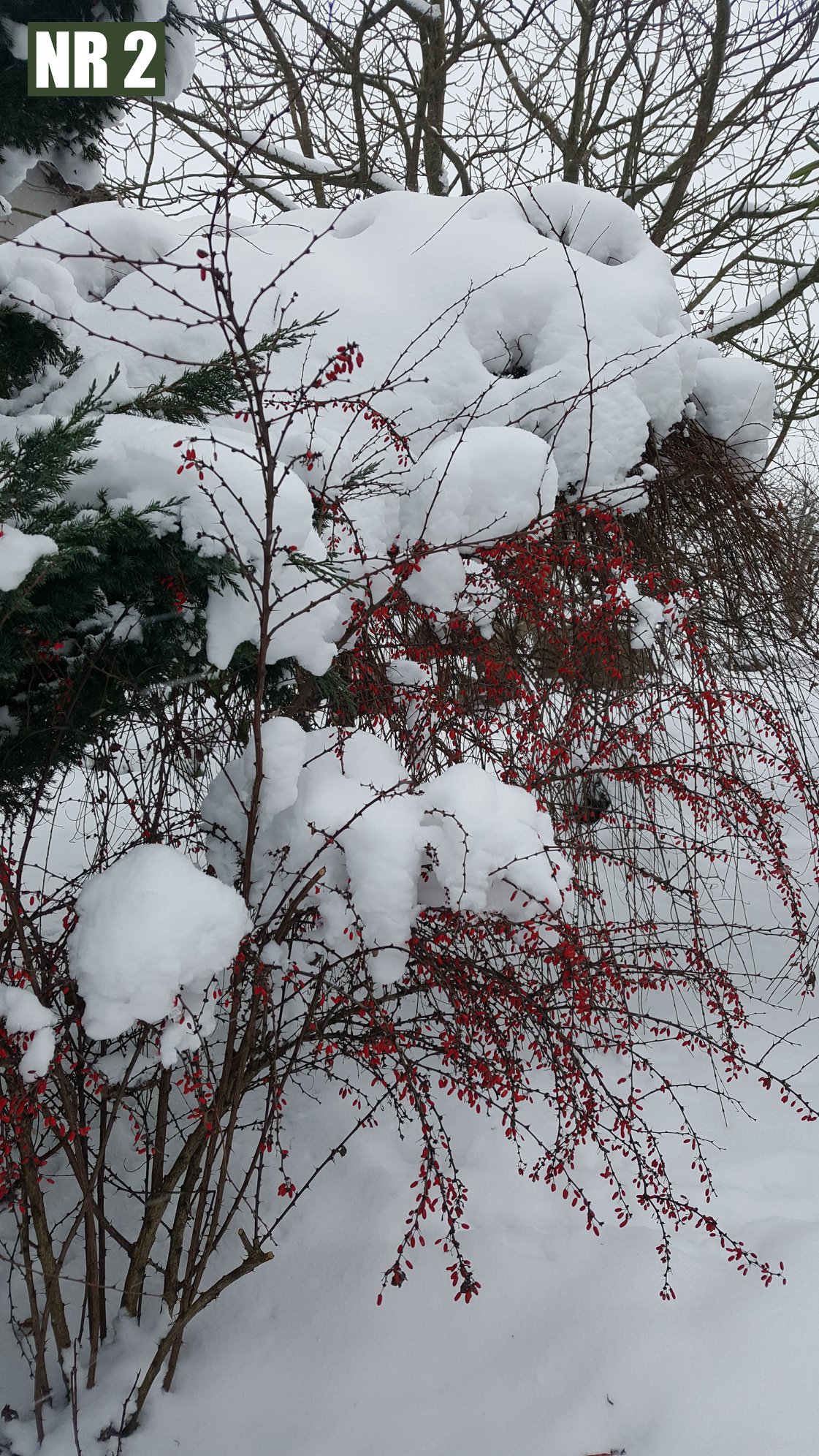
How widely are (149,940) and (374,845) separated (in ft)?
1.40

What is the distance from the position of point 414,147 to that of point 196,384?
4244 mm

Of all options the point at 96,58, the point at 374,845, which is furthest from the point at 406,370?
the point at 374,845

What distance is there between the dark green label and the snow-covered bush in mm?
334

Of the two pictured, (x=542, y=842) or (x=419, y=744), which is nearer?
(x=542, y=842)

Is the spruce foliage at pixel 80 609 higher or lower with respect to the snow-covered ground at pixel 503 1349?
higher

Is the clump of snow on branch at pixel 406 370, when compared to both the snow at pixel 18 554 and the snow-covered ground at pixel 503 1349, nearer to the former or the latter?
the snow at pixel 18 554

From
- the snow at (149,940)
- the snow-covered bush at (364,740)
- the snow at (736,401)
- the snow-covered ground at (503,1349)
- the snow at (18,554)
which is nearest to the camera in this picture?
the snow at (18,554)

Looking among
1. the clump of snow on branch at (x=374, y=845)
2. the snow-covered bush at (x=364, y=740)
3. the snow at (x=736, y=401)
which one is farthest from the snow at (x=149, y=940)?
the snow at (x=736, y=401)

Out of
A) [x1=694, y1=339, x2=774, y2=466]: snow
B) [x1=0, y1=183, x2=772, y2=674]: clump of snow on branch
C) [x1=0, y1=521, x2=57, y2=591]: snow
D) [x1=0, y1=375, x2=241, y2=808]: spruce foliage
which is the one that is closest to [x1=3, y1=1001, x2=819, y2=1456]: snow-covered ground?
[x1=0, y1=375, x2=241, y2=808]: spruce foliage

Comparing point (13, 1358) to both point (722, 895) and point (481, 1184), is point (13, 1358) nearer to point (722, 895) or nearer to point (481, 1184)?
point (481, 1184)

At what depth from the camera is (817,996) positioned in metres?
3.14

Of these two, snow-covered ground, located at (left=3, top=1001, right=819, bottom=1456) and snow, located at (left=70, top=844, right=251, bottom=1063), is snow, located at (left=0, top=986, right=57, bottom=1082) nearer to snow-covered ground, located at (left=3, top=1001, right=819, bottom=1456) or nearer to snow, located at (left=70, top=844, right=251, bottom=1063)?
snow, located at (left=70, top=844, right=251, bottom=1063)

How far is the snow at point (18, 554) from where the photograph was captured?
122 cm

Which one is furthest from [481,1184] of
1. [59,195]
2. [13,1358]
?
[59,195]
